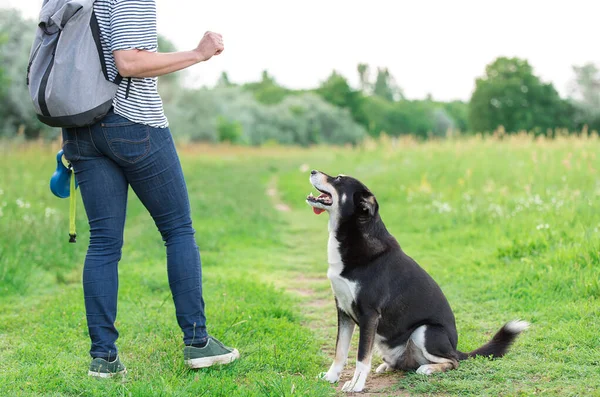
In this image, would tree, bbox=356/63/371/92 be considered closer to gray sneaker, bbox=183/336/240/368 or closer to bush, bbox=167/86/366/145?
bush, bbox=167/86/366/145

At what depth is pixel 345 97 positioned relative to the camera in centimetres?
7819

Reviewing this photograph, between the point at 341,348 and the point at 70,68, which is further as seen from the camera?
the point at 341,348

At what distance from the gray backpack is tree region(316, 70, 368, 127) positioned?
75105mm

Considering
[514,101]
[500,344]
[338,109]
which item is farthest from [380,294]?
[338,109]

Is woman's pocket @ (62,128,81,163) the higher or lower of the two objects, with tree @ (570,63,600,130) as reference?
lower

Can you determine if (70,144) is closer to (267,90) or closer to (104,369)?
(104,369)

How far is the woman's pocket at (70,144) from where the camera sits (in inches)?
139

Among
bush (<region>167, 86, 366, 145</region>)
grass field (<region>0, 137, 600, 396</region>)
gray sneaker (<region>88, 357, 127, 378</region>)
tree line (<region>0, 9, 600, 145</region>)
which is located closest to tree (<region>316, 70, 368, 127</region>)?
tree line (<region>0, 9, 600, 145</region>)

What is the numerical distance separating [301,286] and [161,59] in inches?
153

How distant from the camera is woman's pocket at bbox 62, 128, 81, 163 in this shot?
3.53 metres

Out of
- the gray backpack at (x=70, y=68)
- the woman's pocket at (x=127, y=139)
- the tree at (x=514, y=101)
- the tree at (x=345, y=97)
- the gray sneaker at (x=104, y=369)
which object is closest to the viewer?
the gray backpack at (x=70, y=68)

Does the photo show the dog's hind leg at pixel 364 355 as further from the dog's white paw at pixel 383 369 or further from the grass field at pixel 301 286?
the dog's white paw at pixel 383 369

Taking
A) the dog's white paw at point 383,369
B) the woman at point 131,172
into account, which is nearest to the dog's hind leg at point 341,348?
the dog's white paw at point 383,369

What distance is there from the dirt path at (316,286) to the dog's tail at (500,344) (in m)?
0.53
